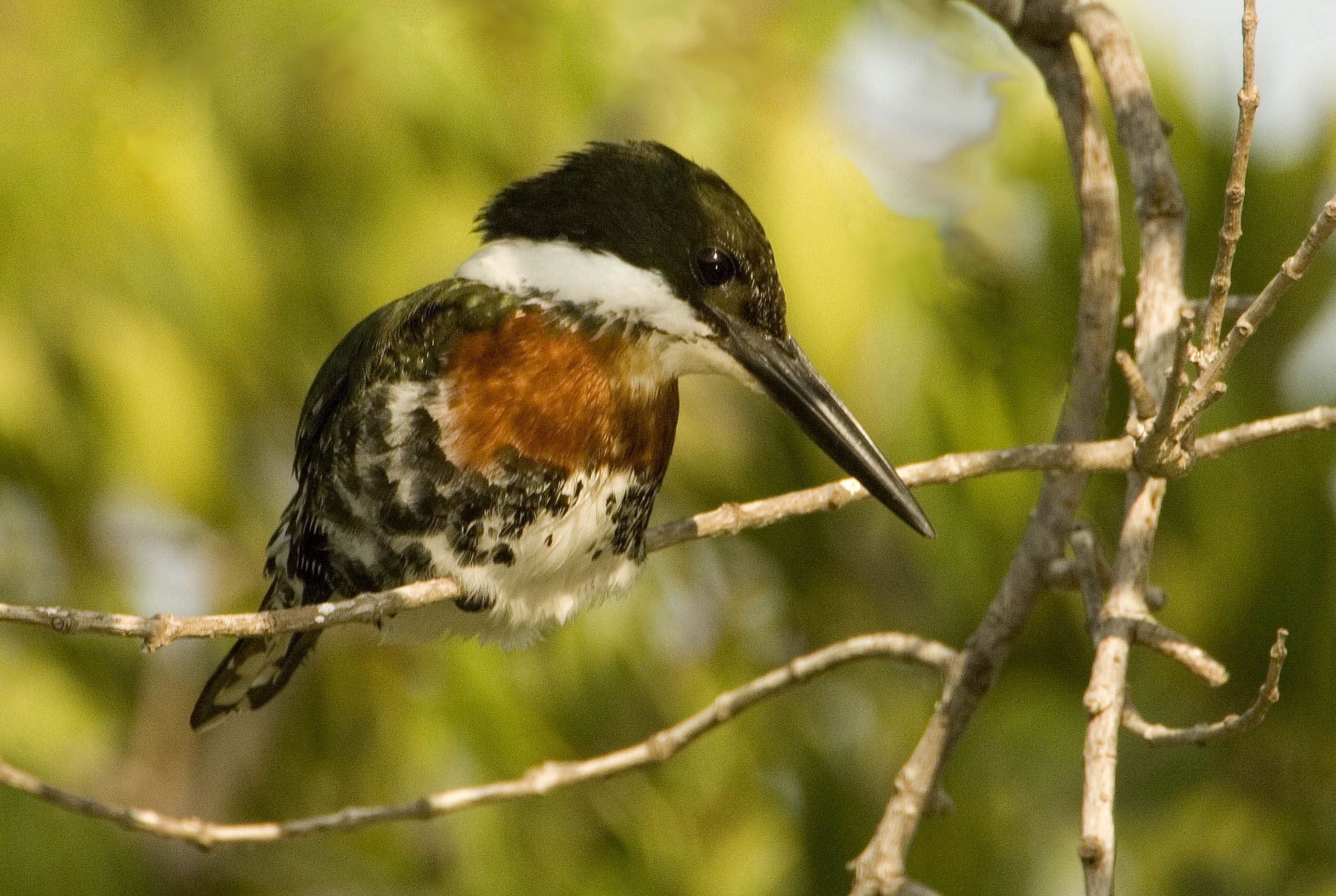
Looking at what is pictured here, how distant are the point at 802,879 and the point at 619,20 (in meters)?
2.22

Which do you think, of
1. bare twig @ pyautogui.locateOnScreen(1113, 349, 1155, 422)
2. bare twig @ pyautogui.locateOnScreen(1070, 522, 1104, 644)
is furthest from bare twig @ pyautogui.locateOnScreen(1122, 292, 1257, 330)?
bare twig @ pyautogui.locateOnScreen(1070, 522, 1104, 644)

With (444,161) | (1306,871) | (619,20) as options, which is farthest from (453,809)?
(619,20)

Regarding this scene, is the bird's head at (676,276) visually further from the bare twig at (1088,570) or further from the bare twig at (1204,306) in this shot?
the bare twig at (1204,306)

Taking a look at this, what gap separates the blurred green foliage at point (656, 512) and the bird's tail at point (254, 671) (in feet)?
2.08

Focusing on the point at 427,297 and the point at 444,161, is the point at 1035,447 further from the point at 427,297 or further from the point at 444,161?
the point at 444,161

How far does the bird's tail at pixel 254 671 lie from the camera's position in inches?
97.3

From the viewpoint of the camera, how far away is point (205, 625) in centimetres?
161

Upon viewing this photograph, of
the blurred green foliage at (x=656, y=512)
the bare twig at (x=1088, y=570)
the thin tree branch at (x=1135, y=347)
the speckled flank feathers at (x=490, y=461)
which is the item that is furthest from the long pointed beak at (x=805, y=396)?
the blurred green foliage at (x=656, y=512)

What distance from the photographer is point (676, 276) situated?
221 centimetres

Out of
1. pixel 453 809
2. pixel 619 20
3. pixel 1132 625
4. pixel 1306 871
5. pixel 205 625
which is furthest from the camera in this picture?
pixel 619 20

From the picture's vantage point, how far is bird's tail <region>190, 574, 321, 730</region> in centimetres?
247

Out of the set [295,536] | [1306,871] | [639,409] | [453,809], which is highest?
[639,409]

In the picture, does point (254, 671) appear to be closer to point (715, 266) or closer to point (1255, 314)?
point (715, 266)

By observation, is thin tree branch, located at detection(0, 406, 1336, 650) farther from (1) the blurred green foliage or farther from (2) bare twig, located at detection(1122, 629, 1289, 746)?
(1) the blurred green foliage
